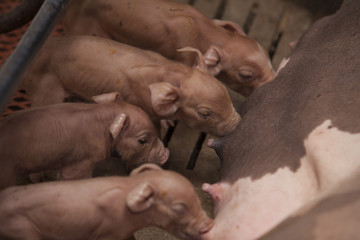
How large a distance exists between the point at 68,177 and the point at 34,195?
1.08ft

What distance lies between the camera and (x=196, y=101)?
7.30 feet

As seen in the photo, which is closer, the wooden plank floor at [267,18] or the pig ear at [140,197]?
the pig ear at [140,197]

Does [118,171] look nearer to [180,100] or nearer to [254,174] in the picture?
[180,100]

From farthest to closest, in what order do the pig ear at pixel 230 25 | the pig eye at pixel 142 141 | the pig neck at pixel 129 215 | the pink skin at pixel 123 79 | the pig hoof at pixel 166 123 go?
the pig ear at pixel 230 25 → the pig hoof at pixel 166 123 → the pink skin at pixel 123 79 → the pig eye at pixel 142 141 → the pig neck at pixel 129 215

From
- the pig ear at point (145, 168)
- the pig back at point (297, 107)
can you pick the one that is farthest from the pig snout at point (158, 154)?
the pig ear at point (145, 168)

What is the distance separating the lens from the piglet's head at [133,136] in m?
2.05

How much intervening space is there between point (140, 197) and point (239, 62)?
3.77ft

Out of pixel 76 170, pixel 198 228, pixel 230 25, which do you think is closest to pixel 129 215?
pixel 198 228

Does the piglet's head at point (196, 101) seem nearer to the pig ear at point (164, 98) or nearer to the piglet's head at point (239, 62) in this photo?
the pig ear at point (164, 98)

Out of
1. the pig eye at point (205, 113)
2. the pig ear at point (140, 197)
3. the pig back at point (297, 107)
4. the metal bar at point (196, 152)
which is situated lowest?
the metal bar at point (196, 152)

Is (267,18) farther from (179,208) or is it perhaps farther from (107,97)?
(179,208)

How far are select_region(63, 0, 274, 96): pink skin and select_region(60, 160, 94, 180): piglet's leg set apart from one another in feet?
2.72

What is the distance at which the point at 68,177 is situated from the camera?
1987mm

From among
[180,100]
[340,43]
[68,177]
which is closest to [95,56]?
[180,100]
